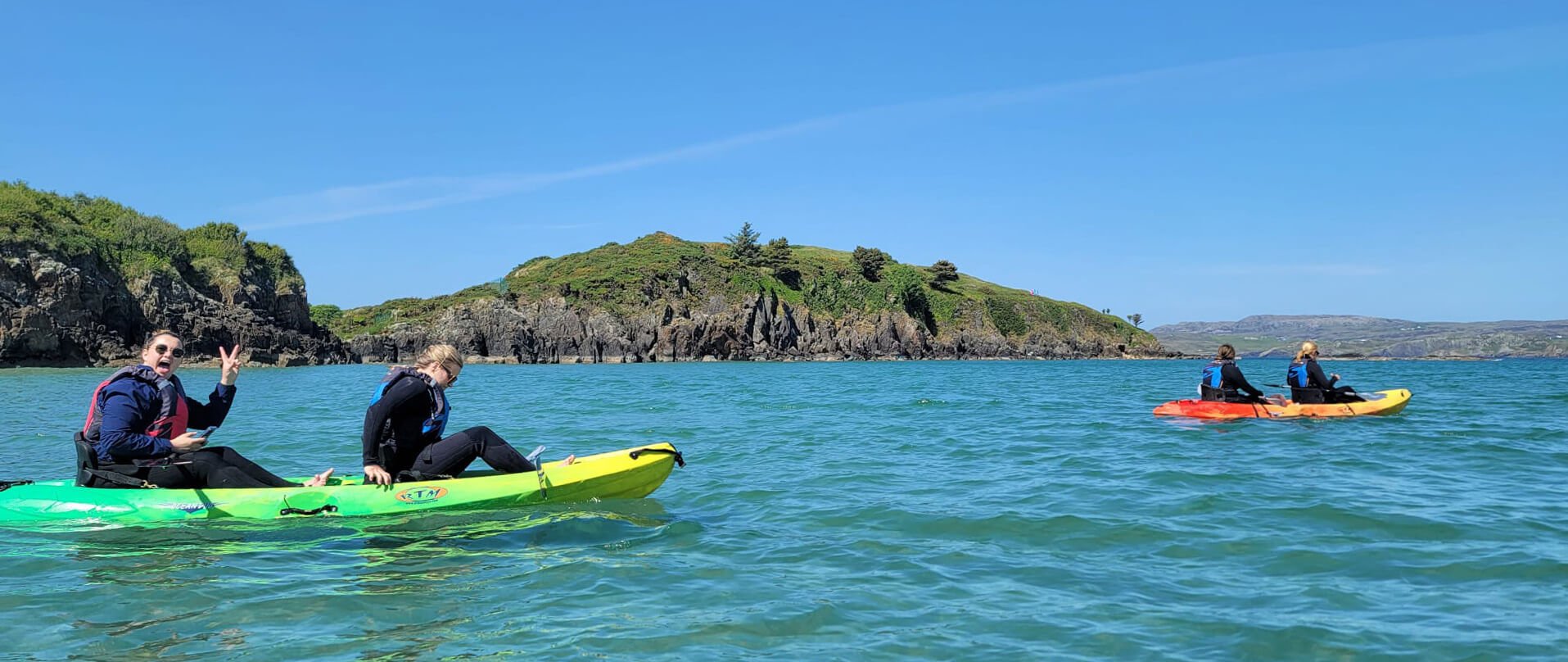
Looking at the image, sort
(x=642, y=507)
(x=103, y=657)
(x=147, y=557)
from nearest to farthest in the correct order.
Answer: (x=103, y=657), (x=147, y=557), (x=642, y=507)

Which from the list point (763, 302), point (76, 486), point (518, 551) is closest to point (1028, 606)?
point (518, 551)

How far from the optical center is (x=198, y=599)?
628cm

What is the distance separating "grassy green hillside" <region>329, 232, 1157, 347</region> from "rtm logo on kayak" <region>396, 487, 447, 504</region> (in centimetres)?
8799

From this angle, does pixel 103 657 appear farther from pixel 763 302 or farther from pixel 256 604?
pixel 763 302

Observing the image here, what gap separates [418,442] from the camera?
9242mm

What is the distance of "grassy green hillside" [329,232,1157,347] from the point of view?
323ft

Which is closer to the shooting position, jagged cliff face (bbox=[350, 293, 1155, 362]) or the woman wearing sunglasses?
the woman wearing sunglasses

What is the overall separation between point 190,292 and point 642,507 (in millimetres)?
65879

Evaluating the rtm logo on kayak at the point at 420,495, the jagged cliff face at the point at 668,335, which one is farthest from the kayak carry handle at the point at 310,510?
the jagged cliff face at the point at 668,335

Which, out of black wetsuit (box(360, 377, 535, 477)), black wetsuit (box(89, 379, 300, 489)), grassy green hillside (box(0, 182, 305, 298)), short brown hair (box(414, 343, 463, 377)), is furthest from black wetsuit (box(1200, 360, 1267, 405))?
grassy green hillside (box(0, 182, 305, 298))

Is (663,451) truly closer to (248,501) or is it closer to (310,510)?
(310,510)

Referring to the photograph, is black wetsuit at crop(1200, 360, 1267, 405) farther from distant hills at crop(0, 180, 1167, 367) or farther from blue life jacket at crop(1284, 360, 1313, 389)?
distant hills at crop(0, 180, 1167, 367)

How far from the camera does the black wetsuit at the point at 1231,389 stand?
1934 cm

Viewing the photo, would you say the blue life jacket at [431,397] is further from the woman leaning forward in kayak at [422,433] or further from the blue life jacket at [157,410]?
the blue life jacket at [157,410]
